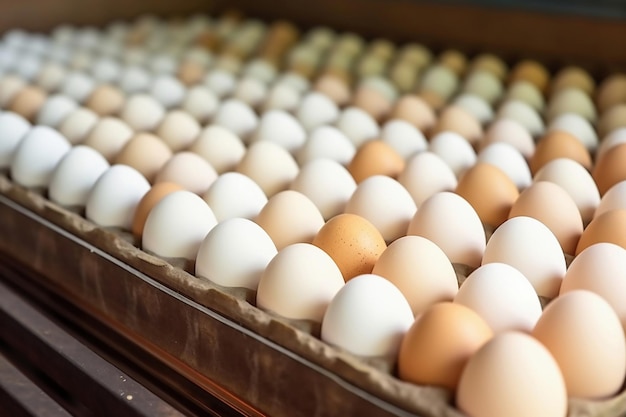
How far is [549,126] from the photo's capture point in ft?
4.46

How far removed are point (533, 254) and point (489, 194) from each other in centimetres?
20

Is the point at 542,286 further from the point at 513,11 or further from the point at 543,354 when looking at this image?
the point at 513,11

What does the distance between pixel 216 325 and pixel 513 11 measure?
1252 mm

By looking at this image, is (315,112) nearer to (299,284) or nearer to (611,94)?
(611,94)

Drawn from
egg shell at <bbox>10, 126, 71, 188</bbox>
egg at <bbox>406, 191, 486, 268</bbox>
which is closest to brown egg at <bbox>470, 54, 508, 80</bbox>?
egg at <bbox>406, 191, 486, 268</bbox>

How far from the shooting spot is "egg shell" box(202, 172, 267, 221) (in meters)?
1.03

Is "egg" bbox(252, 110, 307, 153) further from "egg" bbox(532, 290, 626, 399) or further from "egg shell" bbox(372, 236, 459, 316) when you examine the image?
"egg" bbox(532, 290, 626, 399)

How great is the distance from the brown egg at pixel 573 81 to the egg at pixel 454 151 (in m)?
0.39

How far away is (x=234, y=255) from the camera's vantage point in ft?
2.90

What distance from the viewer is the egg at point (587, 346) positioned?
68cm

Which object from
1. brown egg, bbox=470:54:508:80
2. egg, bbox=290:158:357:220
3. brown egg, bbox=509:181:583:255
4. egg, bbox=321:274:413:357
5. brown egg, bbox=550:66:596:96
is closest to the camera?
egg, bbox=321:274:413:357

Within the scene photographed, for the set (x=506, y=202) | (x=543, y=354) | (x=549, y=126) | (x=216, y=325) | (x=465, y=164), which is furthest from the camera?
(x=549, y=126)

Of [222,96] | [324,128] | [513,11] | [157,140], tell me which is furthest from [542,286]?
[513,11]

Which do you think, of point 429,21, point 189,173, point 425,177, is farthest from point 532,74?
point 189,173
